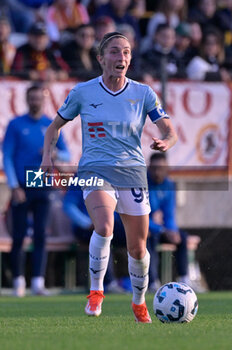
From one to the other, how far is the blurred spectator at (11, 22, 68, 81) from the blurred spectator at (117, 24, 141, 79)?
948 mm

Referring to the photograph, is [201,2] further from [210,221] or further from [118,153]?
[118,153]

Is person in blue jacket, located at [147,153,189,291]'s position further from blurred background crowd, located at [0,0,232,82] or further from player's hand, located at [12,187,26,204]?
player's hand, located at [12,187,26,204]

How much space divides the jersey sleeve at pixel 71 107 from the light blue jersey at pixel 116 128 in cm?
2

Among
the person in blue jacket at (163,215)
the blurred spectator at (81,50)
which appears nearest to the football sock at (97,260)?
the person in blue jacket at (163,215)

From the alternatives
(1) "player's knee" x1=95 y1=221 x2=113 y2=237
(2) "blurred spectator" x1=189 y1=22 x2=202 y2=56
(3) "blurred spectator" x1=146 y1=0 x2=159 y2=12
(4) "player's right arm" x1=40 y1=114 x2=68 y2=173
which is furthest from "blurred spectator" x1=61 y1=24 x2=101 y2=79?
(1) "player's knee" x1=95 y1=221 x2=113 y2=237

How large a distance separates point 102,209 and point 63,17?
27.9 feet

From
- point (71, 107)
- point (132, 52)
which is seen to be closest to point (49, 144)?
point (71, 107)

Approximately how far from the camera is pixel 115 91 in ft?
23.4

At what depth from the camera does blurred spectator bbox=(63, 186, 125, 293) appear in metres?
12.2

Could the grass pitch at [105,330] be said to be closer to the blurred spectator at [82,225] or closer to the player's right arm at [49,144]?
the player's right arm at [49,144]

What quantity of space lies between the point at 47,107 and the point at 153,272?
2.65 metres

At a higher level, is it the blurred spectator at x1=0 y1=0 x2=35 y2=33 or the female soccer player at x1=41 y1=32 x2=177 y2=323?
the blurred spectator at x1=0 y1=0 x2=35 y2=33

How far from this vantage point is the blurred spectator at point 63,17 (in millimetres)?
14688

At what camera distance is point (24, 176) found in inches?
462
